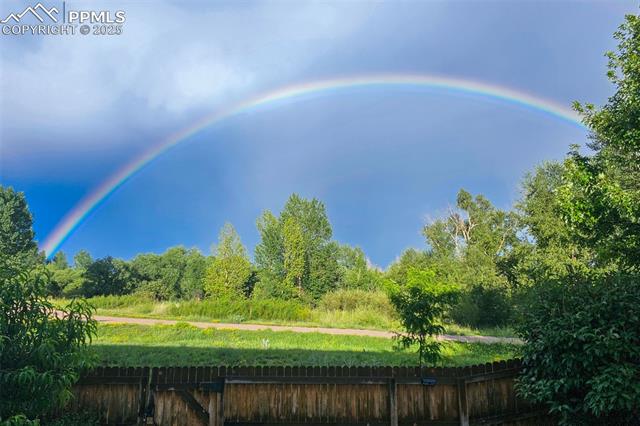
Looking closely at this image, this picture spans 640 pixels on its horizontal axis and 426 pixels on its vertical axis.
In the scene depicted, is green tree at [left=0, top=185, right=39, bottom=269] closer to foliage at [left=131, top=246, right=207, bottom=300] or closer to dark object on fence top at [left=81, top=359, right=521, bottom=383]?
foliage at [left=131, top=246, right=207, bottom=300]

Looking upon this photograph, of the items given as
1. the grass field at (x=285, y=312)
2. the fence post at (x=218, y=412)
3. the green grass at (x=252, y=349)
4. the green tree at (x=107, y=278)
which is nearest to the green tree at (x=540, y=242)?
the grass field at (x=285, y=312)

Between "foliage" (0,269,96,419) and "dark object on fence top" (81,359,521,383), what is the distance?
1.48 m

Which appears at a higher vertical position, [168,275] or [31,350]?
[168,275]

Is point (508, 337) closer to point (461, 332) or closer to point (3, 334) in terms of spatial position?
point (461, 332)

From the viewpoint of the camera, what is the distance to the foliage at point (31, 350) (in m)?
4.66

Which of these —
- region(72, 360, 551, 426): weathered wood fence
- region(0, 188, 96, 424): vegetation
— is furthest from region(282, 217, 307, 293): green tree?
region(0, 188, 96, 424): vegetation

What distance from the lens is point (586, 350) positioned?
19.7 feet

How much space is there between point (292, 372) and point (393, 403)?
5.76 ft

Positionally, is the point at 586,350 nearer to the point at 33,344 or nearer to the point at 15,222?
the point at 33,344

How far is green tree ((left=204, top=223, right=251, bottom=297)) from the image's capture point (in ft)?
158

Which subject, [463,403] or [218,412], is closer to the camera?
[218,412]

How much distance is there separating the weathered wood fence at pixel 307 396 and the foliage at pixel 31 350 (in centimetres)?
158

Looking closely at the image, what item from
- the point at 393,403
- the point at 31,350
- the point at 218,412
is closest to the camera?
the point at 31,350

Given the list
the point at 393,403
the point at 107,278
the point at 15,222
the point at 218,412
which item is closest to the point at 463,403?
the point at 393,403
